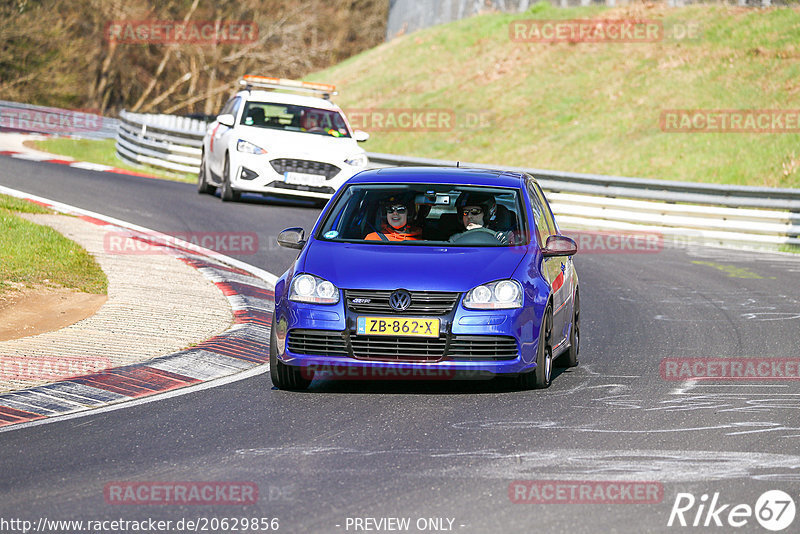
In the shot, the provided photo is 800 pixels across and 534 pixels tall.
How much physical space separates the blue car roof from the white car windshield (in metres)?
11.2

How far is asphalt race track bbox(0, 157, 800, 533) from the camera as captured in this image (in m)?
5.64

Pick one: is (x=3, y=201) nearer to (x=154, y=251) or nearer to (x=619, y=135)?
(x=154, y=251)

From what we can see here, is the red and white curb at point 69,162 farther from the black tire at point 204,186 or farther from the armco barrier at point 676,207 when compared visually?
the armco barrier at point 676,207

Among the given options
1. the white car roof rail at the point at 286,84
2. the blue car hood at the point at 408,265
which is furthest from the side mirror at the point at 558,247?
the white car roof rail at the point at 286,84

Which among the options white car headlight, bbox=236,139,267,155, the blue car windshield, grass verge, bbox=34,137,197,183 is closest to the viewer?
the blue car windshield

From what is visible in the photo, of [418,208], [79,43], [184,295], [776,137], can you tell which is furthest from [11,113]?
[418,208]

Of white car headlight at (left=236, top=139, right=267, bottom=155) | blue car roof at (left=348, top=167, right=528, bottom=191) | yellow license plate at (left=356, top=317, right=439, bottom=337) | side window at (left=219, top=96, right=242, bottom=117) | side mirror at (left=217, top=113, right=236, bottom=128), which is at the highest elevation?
side window at (left=219, top=96, right=242, bottom=117)

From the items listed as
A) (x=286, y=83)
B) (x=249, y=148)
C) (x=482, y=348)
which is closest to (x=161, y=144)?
(x=286, y=83)

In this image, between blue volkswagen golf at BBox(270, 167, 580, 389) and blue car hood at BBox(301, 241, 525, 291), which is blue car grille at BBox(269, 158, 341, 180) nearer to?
blue volkswagen golf at BBox(270, 167, 580, 389)

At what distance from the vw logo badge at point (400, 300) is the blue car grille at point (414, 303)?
20mm

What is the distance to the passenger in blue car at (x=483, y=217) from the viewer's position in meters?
9.36

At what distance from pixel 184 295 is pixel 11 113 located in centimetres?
3128

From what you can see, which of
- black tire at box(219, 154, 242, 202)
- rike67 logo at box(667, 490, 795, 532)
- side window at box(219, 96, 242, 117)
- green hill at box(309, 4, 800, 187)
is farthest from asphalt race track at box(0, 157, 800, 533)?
green hill at box(309, 4, 800, 187)

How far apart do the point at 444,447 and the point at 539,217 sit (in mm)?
3237
